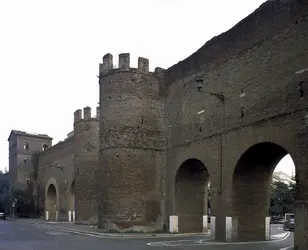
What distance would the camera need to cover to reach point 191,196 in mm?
25938

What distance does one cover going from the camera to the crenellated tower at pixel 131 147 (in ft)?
84.4

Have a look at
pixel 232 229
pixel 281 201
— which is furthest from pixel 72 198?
pixel 232 229

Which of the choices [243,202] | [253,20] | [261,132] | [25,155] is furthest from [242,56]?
[25,155]

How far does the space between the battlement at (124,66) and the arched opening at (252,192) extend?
987cm

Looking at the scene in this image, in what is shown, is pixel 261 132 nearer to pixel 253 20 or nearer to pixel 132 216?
pixel 253 20

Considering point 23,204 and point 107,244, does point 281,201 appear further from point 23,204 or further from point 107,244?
point 107,244

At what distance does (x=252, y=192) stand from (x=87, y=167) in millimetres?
20500

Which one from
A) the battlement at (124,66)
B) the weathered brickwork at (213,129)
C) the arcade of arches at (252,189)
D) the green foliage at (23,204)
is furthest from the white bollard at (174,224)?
the green foliage at (23,204)

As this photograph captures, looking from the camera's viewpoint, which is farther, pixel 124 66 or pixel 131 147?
pixel 124 66

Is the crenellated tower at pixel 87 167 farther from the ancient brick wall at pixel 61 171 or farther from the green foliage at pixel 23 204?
the green foliage at pixel 23 204

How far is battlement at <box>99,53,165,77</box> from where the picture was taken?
27.1 metres

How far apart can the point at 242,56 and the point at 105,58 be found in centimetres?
1021

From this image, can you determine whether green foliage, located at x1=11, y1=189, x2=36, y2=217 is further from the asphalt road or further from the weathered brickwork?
the asphalt road

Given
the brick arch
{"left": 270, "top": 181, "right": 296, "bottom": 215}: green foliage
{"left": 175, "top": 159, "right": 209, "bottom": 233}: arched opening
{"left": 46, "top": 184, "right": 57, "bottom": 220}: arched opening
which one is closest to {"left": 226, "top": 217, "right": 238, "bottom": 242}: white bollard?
{"left": 175, "top": 159, "right": 209, "bottom": 233}: arched opening
